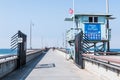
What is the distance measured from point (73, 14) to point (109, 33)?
5.43 meters

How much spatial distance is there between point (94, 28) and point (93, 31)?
2.87ft

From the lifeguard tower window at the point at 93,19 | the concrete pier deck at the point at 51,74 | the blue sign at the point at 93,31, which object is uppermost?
the lifeguard tower window at the point at 93,19

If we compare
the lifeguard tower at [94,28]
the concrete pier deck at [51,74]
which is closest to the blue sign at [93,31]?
the lifeguard tower at [94,28]

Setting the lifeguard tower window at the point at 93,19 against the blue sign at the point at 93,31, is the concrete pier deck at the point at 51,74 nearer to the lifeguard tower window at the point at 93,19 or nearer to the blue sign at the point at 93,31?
the blue sign at the point at 93,31

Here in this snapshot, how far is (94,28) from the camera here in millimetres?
47281

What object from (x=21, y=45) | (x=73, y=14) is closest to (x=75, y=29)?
(x=73, y=14)

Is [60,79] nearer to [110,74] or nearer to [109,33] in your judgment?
[110,74]

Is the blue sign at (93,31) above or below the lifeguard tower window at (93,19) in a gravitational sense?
below

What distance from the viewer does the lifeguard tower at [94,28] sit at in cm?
4697

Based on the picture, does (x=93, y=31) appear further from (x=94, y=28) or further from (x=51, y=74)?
(x=51, y=74)

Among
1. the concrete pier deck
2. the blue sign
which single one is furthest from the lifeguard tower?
the concrete pier deck

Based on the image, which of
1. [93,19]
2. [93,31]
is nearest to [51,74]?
[93,31]

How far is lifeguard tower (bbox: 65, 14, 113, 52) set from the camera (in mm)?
46969

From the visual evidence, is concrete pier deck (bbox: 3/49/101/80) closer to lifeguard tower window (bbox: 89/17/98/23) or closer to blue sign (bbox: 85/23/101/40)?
blue sign (bbox: 85/23/101/40)
